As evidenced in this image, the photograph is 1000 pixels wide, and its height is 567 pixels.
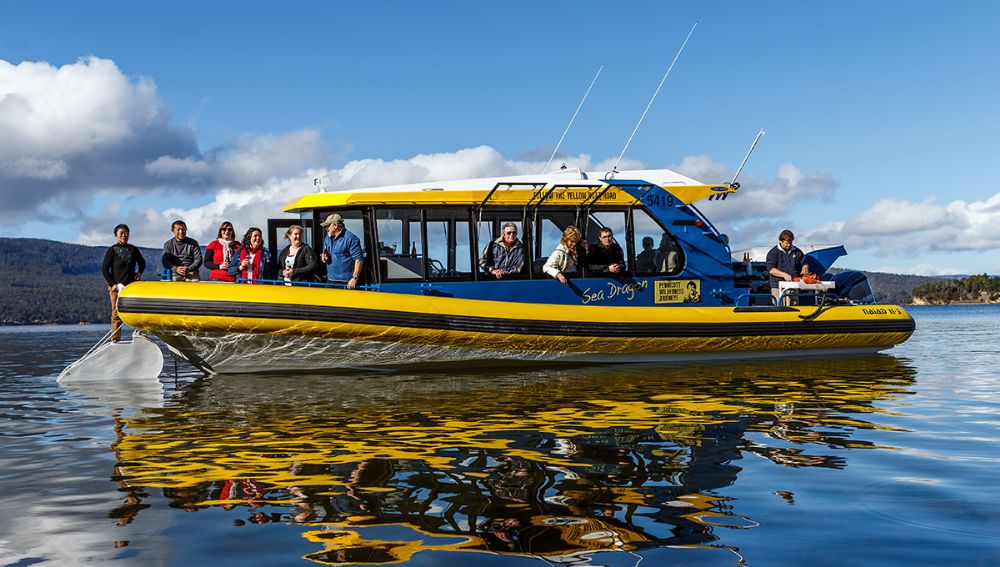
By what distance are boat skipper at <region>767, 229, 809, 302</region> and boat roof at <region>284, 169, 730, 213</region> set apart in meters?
1.58

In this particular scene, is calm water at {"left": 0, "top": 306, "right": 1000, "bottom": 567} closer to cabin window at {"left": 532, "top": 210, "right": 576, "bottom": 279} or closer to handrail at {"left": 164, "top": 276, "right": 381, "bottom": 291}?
handrail at {"left": 164, "top": 276, "right": 381, "bottom": 291}

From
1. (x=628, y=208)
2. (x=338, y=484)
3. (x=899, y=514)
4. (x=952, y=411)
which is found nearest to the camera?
(x=899, y=514)

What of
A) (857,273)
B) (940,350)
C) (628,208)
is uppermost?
(628,208)

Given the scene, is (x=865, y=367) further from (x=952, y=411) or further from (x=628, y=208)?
(x=952, y=411)

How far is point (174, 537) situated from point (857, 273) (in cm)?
1416

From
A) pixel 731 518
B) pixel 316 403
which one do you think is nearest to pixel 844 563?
pixel 731 518

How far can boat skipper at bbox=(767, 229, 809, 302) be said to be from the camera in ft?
46.8

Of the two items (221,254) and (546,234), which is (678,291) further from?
(221,254)

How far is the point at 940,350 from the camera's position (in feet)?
55.8

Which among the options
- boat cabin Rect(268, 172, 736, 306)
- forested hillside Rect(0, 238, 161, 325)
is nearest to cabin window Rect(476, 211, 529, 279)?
boat cabin Rect(268, 172, 736, 306)

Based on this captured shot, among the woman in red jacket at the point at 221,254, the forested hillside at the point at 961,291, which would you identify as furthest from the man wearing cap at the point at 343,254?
the forested hillside at the point at 961,291

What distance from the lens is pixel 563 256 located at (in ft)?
40.3

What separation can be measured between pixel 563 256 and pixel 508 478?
25.2ft

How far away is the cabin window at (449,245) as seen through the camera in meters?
12.0
